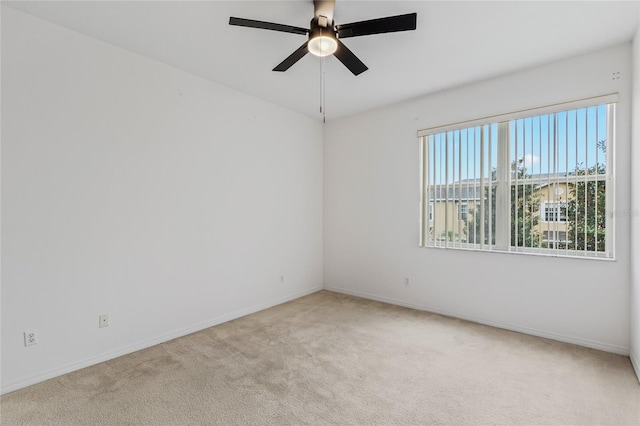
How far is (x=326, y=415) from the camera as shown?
1929 mm

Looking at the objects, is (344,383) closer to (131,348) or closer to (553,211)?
(131,348)

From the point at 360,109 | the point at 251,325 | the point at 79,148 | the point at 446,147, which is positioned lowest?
the point at 251,325

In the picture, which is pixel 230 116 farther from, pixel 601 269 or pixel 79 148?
pixel 601 269

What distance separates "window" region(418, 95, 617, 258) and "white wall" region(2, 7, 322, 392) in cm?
222

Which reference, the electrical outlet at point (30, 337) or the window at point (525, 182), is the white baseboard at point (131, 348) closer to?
the electrical outlet at point (30, 337)

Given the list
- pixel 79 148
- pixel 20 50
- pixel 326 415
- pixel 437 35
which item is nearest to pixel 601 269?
pixel 437 35

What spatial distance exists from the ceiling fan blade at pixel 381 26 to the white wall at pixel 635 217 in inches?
79.0

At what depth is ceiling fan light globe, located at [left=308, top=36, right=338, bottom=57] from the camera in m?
2.08

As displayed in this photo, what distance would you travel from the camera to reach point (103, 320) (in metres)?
2.64

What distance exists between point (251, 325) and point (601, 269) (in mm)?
3450

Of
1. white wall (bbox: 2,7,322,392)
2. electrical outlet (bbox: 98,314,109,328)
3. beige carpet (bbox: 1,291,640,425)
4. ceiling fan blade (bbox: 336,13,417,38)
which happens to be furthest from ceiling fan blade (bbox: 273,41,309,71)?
electrical outlet (bbox: 98,314,109,328)

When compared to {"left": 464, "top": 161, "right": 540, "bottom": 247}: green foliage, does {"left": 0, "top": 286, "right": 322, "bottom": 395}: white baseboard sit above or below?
below

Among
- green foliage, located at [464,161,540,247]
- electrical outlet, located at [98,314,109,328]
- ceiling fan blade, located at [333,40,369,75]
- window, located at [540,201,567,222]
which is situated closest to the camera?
ceiling fan blade, located at [333,40,369,75]

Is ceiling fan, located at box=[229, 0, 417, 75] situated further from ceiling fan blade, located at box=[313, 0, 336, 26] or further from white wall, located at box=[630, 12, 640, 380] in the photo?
white wall, located at box=[630, 12, 640, 380]
